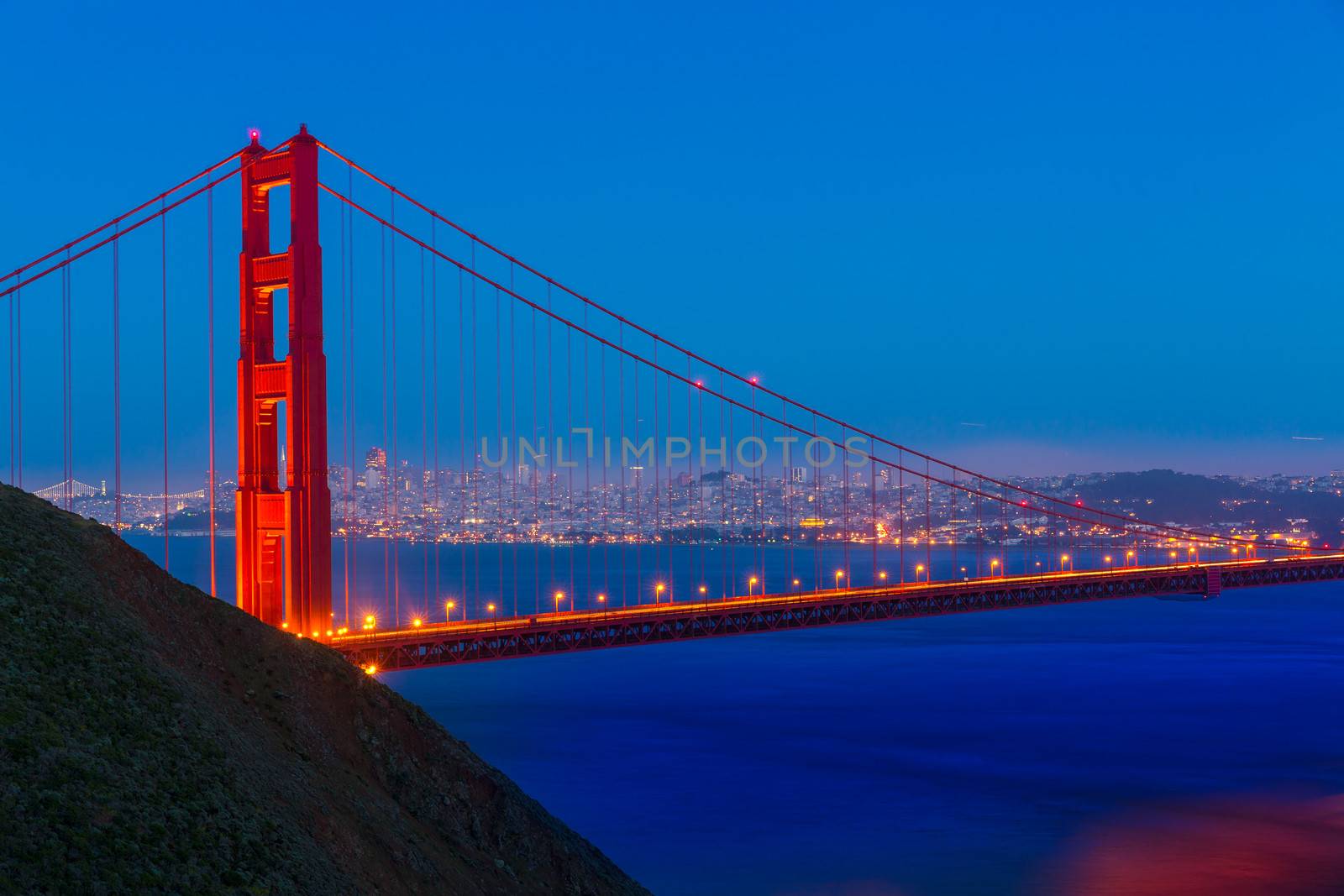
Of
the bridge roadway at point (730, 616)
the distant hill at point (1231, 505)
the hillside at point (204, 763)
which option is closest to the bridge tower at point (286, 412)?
the bridge roadway at point (730, 616)

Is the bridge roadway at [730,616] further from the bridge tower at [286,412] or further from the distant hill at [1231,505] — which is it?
the distant hill at [1231,505]

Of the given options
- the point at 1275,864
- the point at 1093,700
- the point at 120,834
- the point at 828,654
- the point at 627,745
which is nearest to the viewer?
the point at 120,834

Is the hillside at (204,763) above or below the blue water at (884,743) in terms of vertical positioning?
above

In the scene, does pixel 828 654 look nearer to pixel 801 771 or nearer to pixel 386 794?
pixel 801 771

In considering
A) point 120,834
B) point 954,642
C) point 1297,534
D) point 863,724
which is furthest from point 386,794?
point 1297,534

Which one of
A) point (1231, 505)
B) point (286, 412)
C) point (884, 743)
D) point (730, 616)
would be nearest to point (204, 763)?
point (286, 412)

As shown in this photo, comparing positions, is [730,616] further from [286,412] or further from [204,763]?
[204,763]
